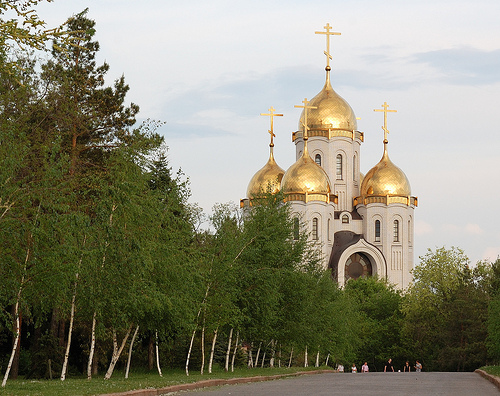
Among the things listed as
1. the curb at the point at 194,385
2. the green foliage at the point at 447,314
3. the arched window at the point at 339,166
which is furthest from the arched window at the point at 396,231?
the curb at the point at 194,385

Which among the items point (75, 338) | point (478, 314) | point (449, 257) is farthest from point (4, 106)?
point (449, 257)

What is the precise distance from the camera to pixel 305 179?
83938mm

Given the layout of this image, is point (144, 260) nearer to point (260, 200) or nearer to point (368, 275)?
point (260, 200)

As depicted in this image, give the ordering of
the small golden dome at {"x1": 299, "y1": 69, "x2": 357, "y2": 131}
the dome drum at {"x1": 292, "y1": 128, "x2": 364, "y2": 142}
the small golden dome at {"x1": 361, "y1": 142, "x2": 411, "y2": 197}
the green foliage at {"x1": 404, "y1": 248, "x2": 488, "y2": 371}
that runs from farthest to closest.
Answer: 1. the small golden dome at {"x1": 299, "y1": 69, "x2": 357, "y2": 131}
2. the dome drum at {"x1": 292, "y1": 128, "x2": 364, "y2": 142}
3. the small golden dome at {"x1": 361, "y1": 142, "x2": 411, "y2": 197}
4. the green foliage at {"x1": 404, "y1": 248, "x2": 488, "y2": 371}

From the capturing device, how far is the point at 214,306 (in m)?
29.6

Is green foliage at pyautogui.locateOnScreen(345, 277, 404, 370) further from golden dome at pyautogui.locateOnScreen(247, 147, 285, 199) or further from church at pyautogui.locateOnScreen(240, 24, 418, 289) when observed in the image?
golden dome at pyautogui.locateOnScreen(247, 147, 285, 199)

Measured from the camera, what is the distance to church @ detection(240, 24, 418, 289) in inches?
3376

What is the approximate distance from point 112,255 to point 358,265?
67736mm

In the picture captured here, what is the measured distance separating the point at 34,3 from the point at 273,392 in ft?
30.9

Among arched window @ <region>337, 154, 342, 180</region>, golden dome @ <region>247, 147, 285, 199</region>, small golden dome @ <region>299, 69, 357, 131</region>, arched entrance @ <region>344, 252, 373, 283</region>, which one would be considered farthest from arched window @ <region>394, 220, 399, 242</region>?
golden dome @ <region>247, 147, 285, 199</region>

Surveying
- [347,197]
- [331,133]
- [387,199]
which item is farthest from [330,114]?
[387,199]

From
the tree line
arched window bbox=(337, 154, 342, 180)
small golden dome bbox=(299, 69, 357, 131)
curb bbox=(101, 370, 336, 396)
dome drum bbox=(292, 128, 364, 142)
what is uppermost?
small golden dome bbox=(299, 69, 357, 131)

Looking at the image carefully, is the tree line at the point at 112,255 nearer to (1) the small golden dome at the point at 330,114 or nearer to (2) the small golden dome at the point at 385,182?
(2) the small golden dome at the point at 385,182

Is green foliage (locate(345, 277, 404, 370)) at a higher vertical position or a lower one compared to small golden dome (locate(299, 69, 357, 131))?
lower
